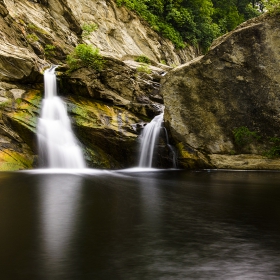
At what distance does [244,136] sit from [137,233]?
36.5 ft

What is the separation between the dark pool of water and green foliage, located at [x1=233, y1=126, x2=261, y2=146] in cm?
608

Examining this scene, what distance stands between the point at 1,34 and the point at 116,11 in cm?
1480

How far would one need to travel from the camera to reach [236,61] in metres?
15.0

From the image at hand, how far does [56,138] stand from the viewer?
14797 millimetres

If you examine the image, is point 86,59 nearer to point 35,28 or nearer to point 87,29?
point 35,28

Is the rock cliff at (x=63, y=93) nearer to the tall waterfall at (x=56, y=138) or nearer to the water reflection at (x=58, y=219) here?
the tall waterfall at (x=56, y=138)

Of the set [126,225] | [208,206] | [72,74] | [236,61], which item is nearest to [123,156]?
[72,74]

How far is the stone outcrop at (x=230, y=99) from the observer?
48.1 feet

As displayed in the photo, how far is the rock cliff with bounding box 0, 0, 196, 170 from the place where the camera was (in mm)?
14125

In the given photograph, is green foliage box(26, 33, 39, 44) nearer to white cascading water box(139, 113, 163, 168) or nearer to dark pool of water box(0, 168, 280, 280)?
white cascading water box(139, 113, 163, 168)

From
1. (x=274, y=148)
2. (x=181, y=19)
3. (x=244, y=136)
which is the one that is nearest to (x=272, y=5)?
(x=244, y=136)

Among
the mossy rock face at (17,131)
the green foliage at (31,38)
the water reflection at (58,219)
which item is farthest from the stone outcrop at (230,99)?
the green foliage at (31,38)

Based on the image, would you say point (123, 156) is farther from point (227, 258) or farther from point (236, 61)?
point (227, 258)

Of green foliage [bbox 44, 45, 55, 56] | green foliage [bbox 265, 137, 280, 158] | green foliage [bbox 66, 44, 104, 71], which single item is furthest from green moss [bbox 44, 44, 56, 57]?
green foliage [bbox 265, 137, 280, 158]
